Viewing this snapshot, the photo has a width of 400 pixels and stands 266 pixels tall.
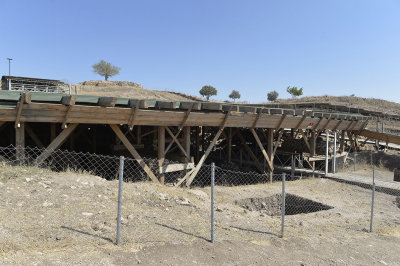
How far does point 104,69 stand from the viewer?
2438 inches

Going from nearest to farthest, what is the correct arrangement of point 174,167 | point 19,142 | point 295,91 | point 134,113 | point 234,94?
point 19,142, point 134,113, point 174,167, point 295,91, point 234,94

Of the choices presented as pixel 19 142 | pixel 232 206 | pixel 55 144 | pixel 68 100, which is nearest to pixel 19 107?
pixel 19 142

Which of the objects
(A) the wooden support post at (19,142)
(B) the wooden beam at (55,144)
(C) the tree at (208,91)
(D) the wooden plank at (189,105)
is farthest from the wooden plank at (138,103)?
(C) the tree at (208,91)

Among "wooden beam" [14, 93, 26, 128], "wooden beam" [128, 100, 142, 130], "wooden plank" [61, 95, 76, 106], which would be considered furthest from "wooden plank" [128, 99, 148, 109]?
"wooden beam" [14, 93, 26, 128]

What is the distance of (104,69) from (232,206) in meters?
59.3

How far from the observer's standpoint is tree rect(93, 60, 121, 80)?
6191 cm

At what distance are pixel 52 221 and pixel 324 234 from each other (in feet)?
20.4

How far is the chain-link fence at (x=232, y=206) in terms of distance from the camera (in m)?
5.94

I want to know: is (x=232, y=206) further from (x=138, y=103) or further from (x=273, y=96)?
(x=273, y=96)

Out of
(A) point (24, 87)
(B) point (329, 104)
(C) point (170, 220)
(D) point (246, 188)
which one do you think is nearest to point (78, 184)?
(C) point (170, 220)

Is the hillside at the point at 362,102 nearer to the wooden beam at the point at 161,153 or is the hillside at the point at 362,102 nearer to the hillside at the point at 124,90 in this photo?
the hillside at the point at 124,90

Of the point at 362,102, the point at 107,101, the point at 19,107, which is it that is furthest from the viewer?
the point at 362,102

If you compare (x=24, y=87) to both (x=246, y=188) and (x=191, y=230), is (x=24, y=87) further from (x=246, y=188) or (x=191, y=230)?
(x=191, y=230)

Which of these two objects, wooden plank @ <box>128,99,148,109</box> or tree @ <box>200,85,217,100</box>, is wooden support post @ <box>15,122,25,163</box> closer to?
wooden plank @ <box>128,99,148,109</box>
